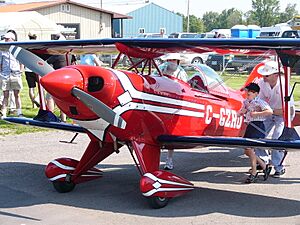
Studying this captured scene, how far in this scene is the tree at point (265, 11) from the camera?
119975mm

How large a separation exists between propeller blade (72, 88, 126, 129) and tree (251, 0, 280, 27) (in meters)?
116

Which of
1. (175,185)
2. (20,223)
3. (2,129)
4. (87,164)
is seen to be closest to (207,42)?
(175,185)

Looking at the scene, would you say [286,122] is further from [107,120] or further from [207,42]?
[107,120]

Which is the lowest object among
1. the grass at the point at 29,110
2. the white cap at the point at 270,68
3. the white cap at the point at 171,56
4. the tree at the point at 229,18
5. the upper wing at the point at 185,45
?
the grass at the point at 29,110

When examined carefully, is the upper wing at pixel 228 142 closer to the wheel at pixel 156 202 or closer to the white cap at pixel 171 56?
the wheel at pixel 156 202

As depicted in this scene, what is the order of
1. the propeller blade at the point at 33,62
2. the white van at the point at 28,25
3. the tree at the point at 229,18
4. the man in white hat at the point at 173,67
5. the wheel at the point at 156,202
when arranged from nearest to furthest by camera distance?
the wheel at the point at 156,202
the propeller blade at the point at 33,62
the man in white hat at the point at 173,67
the white van at the point at 28,25
the tree at the point at 229,18

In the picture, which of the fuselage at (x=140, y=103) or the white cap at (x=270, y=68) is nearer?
the fuselage at (x=140, y=103)

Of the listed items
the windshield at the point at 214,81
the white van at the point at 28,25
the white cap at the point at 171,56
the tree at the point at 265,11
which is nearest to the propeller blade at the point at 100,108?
the white cap at the point at 171,56

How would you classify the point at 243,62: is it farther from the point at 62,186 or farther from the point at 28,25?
the point at 28,25

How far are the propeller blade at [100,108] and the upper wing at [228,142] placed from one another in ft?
2.76

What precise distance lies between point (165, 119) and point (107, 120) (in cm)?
100

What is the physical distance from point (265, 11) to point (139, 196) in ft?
390

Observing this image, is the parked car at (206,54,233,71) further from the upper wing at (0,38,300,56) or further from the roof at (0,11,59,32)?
the roof at (0,11,59,32)

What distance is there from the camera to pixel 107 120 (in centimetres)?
654
